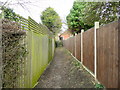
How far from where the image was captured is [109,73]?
98.8 inches

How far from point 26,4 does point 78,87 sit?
2.84 m

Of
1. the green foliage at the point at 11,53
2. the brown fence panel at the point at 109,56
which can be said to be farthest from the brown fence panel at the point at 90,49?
the green foliage at the point at 11,53

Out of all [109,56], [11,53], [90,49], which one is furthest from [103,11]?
[11,53]

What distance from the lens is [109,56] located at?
8.23ft

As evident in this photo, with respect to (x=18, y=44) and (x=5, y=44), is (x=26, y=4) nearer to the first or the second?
(x=18, y=44)

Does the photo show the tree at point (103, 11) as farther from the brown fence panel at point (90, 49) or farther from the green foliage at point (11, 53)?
the green foliage at point (11, 53)

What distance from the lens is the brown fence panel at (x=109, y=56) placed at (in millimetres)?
2229

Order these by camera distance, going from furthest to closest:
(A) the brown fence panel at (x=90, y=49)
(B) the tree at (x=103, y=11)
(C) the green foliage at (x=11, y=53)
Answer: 1. (B) the tree at (x=103, y=11)
2. (A) the brown fence panel at (x=90, y=49)
3. (C) the green foliage at (x=11, y=53)

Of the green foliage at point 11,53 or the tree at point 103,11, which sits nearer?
the green foliage at point 11,53

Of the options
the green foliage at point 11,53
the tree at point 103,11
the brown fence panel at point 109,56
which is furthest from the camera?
→ the tree at point 103,11

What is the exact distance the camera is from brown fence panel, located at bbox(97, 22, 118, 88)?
223 cm

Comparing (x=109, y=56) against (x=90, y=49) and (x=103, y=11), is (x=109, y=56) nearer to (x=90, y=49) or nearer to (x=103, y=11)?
(x=90, y=49)

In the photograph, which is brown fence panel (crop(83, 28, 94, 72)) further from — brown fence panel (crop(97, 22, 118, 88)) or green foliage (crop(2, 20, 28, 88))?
green foliage (crop(2, 20, 28, 88))

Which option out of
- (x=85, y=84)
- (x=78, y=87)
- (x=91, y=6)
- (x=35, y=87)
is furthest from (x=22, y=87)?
(x=91, y=6)
